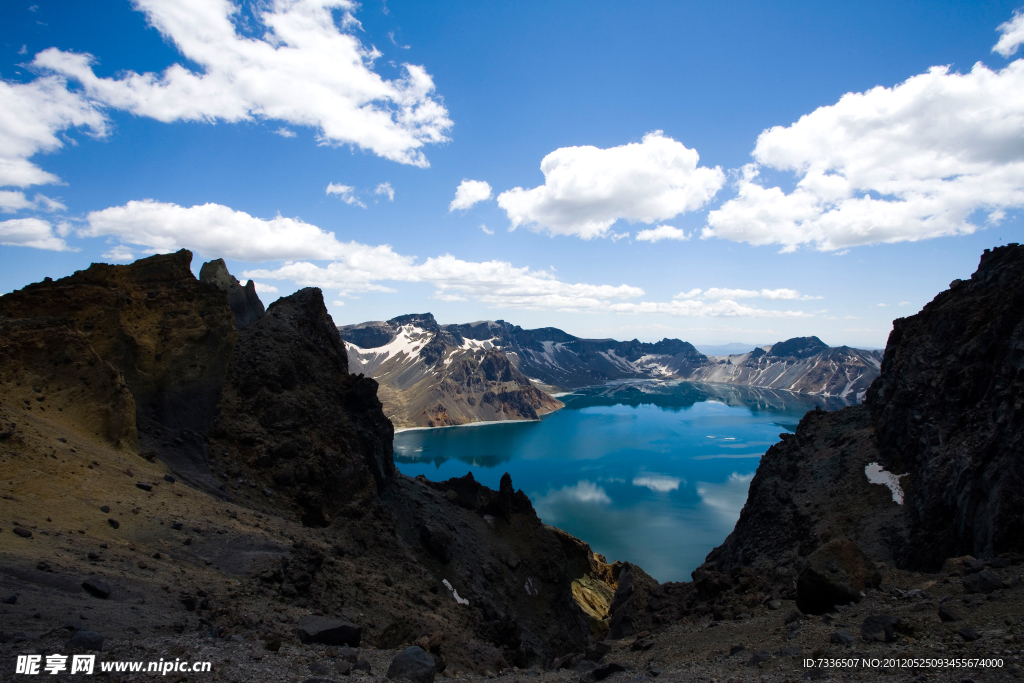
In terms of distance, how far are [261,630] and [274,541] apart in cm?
837

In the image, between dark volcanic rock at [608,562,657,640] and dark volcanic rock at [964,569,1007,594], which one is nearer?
dark volcanic rock at [964,569,1007,594]

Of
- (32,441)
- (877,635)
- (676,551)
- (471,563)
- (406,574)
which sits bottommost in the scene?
(676,551)

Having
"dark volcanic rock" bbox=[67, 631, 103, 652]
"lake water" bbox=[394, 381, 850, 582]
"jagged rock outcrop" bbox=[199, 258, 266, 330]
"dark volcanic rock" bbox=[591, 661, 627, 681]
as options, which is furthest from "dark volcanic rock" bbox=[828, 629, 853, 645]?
"lake water" bbox=[394, 381, 850, 582]

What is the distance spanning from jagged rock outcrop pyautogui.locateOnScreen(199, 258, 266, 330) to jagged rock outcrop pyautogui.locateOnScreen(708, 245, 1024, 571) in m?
43.2

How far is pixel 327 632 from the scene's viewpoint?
47.0 ft

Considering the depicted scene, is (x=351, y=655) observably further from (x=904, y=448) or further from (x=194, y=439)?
(x=904, y=448)

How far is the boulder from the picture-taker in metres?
16.4

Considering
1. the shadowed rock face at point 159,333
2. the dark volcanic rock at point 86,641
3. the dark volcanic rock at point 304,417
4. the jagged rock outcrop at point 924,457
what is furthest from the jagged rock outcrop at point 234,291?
the jagged rock outcrop at point 924,457

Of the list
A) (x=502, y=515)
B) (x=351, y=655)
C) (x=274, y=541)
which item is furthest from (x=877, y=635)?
(x=502, y=515)

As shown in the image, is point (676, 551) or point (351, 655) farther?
point (676, 551)

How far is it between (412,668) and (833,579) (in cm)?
1350

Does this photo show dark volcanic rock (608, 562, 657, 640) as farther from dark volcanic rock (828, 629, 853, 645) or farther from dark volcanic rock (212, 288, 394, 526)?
dark volcanic rock (212, 288, 394, 526)

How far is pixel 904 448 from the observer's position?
42406 millimetres

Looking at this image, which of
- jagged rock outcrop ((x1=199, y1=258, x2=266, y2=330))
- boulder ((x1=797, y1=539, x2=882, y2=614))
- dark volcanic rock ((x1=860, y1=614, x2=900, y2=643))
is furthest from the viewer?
Result: jagged rock outcrop ((x1=199, y1=258, x2=266, y2=330))
